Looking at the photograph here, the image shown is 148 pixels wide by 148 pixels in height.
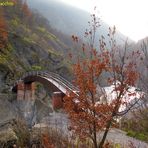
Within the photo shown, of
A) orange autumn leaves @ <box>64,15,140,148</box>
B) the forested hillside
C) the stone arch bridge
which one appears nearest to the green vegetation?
orange autumn leaves @ <box>64,15,140,148</box>

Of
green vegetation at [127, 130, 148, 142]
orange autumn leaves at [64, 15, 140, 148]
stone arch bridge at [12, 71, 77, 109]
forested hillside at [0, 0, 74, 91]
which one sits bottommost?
green vegetation at [127, 130, 148, 142]

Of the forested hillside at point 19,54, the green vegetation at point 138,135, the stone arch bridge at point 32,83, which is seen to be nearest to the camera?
the green vegetation at point 138,135

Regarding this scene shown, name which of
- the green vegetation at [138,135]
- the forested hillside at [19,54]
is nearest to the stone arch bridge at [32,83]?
the forested hillside at [19,54]

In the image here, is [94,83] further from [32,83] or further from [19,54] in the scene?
[19,54]

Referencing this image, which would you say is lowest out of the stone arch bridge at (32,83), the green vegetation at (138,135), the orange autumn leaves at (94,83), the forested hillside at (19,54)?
the green vegetation at (138,135)

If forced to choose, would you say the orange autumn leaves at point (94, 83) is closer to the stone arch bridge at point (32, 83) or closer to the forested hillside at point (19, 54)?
the stone arch bridge at point (32, 83)

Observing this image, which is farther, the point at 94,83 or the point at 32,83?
the point at 32,83

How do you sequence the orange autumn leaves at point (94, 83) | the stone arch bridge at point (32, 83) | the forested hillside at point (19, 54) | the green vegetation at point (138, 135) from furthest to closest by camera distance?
the forested hillside at point (19, 54) → the stone arch bridge at point (32, 83) → the green vegetation at point (138, 135) → the orange autumn leaves at point (94, 83)

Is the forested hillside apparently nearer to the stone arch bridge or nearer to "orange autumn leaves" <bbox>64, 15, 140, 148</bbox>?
the stone arch bridge

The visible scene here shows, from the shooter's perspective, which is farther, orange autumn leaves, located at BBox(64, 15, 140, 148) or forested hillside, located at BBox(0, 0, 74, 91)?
forested hillside, located at BBox(0, 0, 74, 91)

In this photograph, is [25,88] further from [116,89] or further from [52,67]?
[116,89]

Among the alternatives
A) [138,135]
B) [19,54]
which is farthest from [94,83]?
[19,54]

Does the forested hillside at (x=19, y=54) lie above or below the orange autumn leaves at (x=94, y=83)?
above

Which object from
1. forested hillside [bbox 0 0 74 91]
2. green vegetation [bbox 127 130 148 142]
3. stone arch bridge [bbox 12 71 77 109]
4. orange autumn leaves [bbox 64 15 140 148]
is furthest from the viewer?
forested hillside [bbox 0 0 74 91]
